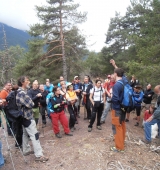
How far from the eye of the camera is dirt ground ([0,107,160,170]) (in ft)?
11.8

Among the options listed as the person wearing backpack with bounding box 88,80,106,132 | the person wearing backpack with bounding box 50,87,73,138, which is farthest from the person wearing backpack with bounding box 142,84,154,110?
the person wearing backpack with bounding box 50,87,73,138

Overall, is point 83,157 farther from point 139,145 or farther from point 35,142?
point 139,145

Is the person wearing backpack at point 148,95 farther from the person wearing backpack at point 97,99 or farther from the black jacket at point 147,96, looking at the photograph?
the person wearing backpack at point 97,99

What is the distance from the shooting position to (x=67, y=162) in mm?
3766

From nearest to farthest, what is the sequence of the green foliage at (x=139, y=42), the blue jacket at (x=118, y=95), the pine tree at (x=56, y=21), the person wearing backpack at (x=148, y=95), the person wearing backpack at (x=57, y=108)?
the blue jacket at (x=118, y=95) → the person wearing backpack at (x=57, y=108) → the person wearing backpack at (x=148, y=95) → the green foliage at (x=139, y=42) → the pine tree at (x=56, y=21)

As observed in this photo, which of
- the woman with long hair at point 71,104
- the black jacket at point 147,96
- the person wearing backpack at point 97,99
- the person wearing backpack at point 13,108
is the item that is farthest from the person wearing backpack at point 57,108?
the black jacket at point 147,96

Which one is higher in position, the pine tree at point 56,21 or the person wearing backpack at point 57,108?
the pine tree at point 56,21

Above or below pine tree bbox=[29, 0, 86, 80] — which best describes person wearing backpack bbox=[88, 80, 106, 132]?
below

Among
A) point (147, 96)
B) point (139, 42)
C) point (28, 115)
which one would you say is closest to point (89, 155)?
point (28, 115)

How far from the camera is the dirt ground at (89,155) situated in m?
3.60

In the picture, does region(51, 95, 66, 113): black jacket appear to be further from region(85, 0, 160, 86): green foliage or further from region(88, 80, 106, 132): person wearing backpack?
region(85, 0, 160, 86): green foliage

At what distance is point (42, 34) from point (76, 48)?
126 inches

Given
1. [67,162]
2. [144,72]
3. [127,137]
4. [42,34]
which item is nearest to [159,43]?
[144,72]

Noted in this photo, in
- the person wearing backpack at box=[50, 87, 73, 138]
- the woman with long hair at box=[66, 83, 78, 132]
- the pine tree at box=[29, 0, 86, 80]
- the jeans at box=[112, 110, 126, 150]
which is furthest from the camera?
the pine tree at box=[29, 0, 86, 80]
